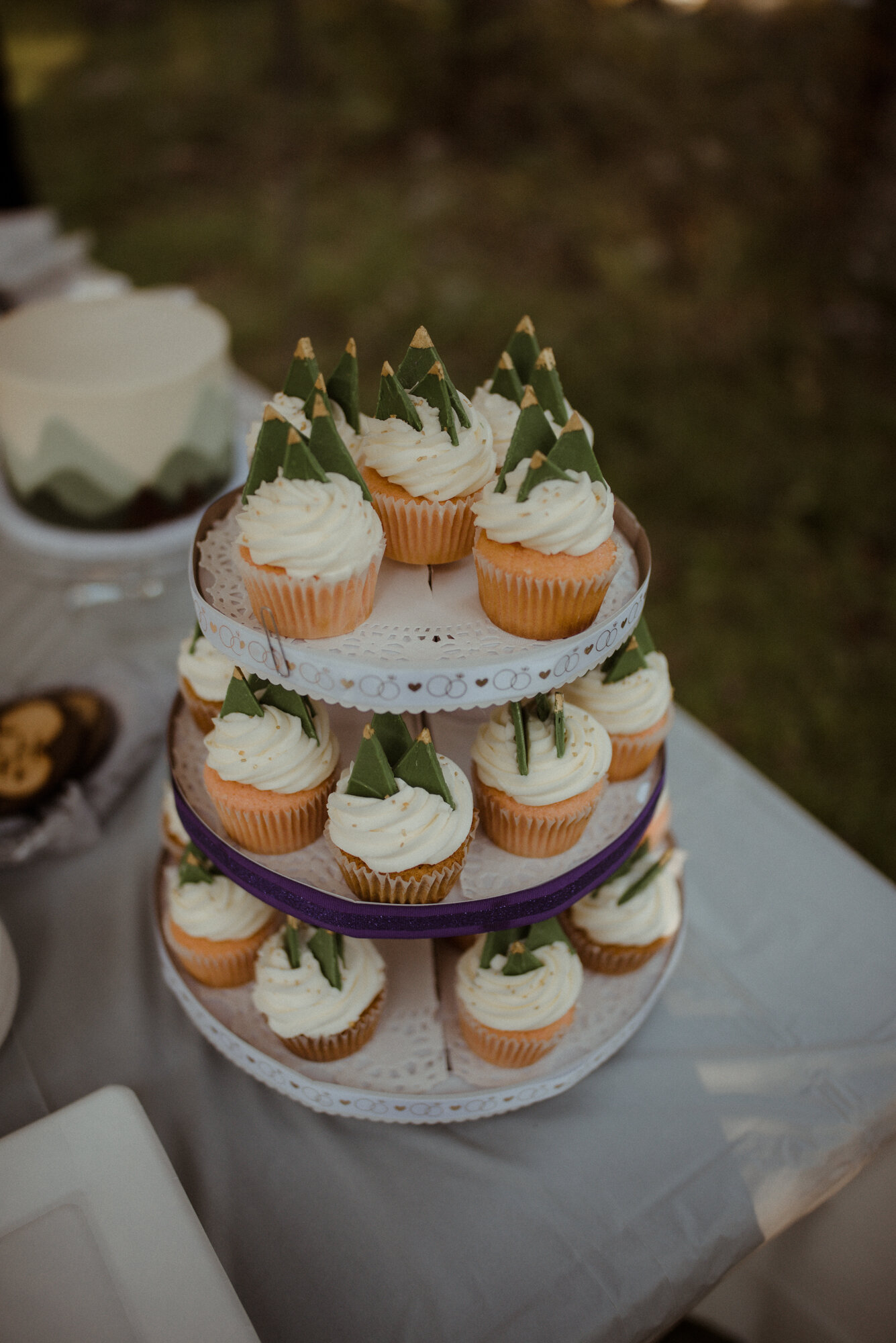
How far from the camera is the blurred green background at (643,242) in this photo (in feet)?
13.2

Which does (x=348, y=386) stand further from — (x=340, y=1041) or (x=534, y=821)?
(x=340, y=1041)

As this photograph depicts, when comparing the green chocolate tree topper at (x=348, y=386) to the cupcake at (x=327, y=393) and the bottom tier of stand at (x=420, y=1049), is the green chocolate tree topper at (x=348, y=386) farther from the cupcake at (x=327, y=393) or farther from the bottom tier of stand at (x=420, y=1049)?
the bottom tier of stand at (x=420, y=1049)

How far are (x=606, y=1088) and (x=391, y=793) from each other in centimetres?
72

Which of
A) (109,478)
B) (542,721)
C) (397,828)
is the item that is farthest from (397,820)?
(109,478)

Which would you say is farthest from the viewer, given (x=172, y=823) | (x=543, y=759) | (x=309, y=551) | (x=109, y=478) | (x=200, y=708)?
(x=109, y=478)

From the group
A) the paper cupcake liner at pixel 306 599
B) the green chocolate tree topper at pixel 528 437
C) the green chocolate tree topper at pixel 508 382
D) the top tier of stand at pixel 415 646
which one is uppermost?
the green chocolate tree topper at pixel 528 437

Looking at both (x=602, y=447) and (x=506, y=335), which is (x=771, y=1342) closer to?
(x=602, y=447)

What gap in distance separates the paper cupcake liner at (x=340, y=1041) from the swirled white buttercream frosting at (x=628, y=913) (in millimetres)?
384

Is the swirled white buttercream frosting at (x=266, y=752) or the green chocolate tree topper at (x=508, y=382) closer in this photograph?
the swirled white buttercream frosting at (x=266, y=752)

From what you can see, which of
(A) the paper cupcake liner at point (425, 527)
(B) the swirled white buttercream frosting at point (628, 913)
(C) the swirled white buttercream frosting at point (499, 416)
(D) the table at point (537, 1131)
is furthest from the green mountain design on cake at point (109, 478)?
(B) the swirled white buttercream frosting at point (628, 913)

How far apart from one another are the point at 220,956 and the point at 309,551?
75 cm

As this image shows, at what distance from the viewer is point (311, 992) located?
1.42 meters

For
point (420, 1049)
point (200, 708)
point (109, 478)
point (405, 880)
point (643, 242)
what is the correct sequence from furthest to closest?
point (643, 242), point (109, 478), point (200, 708), point (420, 1049), point (405, 880)

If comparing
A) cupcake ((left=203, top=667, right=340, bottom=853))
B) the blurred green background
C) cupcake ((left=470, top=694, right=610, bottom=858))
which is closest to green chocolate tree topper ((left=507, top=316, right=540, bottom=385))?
cupcake ((left=470, top=694, right=610, bottom=858))
